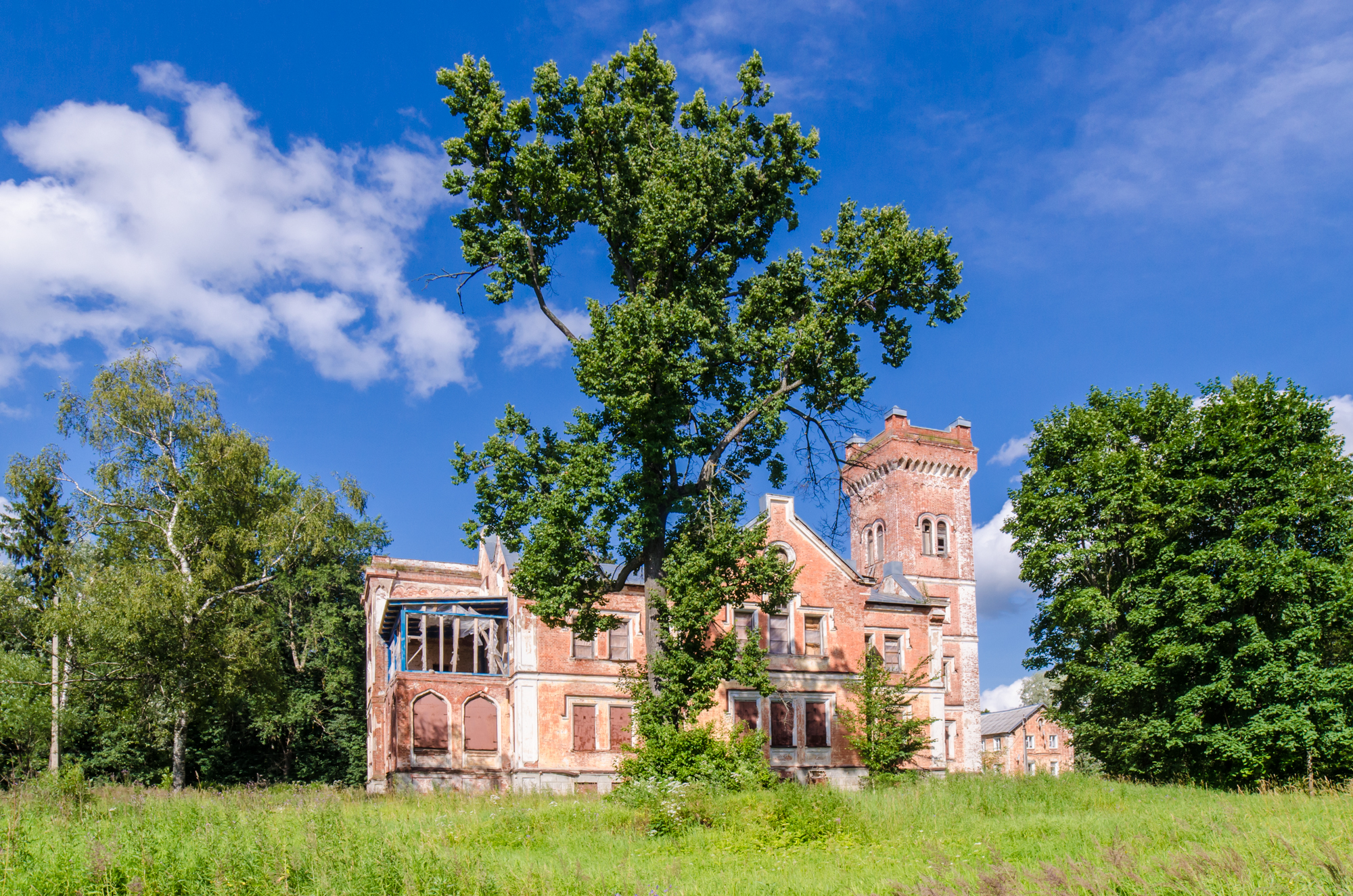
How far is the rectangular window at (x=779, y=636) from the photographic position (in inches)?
1318

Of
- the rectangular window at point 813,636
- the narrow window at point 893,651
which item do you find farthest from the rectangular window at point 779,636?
the narrow window at point 893,651

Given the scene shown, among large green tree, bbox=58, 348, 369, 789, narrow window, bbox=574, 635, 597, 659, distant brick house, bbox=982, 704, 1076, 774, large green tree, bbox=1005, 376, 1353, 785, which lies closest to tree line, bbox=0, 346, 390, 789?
large green tree, bbox=58, 348, 369, 789

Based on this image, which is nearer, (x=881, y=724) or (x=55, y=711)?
(x=881, y=724)

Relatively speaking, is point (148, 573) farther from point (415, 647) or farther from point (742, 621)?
point (742, 621)

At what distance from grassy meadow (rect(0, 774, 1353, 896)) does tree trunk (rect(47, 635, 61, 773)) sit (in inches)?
863

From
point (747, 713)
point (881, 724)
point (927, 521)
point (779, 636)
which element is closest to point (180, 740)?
point (747, 713)

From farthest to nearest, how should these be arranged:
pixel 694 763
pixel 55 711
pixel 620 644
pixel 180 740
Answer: pixel 55 711 < pixel 620 644 < pixel 180 740 < pixel 694 763

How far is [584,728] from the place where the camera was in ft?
106

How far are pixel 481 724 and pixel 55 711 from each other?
1603 centimetres

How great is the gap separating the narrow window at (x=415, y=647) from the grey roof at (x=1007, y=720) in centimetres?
4437

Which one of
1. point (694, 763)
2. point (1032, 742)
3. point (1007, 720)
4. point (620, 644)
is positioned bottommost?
point (1032, 742)

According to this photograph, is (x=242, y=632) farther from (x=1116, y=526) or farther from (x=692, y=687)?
(x=1116, y=526)

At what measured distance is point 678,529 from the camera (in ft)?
68.4

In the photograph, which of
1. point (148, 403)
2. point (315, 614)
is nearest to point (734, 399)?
point (148, 403)
